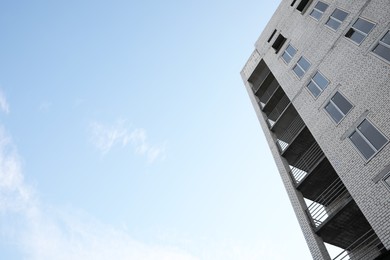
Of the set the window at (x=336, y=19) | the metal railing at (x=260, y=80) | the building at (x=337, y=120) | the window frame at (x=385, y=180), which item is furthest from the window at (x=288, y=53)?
the window frame at (x=385, y=180)

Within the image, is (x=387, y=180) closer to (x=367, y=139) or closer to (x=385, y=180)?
(x=385, y=180)

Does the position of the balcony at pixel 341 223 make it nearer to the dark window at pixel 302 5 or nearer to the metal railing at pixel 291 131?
the metal railing at pixel 291 131

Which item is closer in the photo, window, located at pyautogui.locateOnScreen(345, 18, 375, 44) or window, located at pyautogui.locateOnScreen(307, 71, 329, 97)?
window, located at pyautogui.locateOnScreen(345, 18, 375, 44)

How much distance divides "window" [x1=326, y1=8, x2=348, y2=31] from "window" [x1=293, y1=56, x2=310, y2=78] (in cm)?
215

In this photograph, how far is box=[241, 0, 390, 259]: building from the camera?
12664 mm

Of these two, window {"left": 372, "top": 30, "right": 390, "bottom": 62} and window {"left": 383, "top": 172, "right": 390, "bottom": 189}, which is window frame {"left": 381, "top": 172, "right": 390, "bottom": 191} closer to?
window {"left": 383, "top": 172, "right": 390, "bottom": 189}

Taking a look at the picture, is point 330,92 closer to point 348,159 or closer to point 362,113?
point 362,113

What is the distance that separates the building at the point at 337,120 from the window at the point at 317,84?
56 millimetres

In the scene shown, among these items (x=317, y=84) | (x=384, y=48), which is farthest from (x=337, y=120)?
(x=384, y=48)

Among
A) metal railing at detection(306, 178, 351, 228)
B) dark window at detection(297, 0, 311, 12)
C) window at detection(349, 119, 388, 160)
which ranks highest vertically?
dark window at detection(297, 0, 311, 12)

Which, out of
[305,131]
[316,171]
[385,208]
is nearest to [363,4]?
[305,131]

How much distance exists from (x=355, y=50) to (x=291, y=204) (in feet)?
25.3

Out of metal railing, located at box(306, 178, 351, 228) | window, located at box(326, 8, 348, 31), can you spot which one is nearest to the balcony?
metal railing, located at box(306, 178, 351, 228)

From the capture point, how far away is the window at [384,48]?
13523 mm
